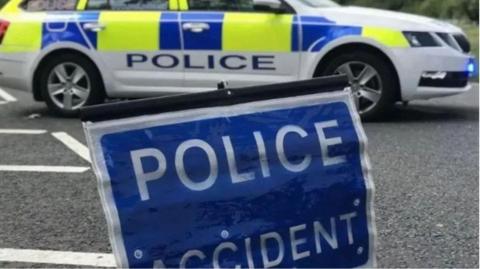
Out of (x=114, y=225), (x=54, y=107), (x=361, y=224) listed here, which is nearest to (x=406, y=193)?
(x=361, y=224)

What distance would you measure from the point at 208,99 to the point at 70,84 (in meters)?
6.03

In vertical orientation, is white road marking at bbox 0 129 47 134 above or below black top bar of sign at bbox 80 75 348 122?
below

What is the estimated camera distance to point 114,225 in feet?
7.01

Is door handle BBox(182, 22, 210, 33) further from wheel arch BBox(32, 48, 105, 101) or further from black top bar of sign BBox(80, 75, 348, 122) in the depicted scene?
black top bar of sign BBox(80, 75, 348, 122)

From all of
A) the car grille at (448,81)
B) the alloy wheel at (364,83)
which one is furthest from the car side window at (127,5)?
the car grille at (448,81)

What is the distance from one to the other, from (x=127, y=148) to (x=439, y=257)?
225cm

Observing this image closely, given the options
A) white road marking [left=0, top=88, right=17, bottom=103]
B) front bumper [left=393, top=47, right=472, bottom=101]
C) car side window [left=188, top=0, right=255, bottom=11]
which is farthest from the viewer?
white road marking [left=0, top=88, right=17, bottom=103]

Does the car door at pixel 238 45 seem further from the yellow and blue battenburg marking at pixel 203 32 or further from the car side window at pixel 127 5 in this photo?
the car side window at pixel 127 5

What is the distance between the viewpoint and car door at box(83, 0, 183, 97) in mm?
7602

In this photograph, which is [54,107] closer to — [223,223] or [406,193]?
[406,193]

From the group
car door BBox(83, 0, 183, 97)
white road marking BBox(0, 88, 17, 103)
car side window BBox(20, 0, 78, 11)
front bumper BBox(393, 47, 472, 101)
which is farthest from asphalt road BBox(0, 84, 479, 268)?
white road marking BBox(0, 88, 17, 103)

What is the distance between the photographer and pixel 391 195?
504 centimetres

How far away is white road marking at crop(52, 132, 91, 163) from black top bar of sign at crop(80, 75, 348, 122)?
395 cm

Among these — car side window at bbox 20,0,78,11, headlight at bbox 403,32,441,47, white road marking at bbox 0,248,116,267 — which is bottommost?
white road marking at bbox 0,248,116,267
